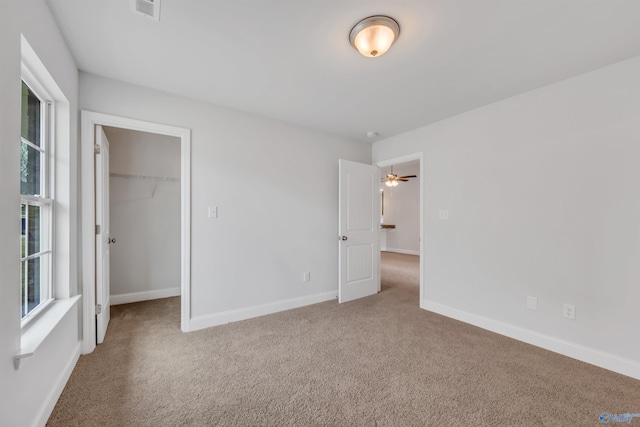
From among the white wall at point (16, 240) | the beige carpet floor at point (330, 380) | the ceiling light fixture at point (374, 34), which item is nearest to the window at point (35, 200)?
the white wall at point (16, 240)

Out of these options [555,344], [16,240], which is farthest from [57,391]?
[555,344]

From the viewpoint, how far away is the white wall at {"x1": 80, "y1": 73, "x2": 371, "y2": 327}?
105 inches

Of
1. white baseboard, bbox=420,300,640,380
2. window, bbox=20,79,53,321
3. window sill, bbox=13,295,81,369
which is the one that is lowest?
white baseboard, bbox=420,300,640,380

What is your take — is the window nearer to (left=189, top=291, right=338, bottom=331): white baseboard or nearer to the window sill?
the window sill

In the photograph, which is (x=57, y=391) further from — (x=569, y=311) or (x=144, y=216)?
(x=569, y=311)

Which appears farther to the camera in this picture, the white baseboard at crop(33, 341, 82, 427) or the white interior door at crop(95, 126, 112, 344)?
the white interior door at crop(95, 126, 112, 344)

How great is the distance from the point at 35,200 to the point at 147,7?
136 cm

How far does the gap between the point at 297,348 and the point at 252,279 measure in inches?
40.9

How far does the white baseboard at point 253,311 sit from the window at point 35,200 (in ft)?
4.04

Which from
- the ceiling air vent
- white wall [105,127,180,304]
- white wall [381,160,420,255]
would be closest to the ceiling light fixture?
the ceiling air vent

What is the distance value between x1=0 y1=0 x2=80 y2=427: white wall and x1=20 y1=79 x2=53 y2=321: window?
20 centimetres

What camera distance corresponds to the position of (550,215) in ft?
7.89

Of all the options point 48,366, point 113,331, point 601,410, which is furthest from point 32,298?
point 601,410
